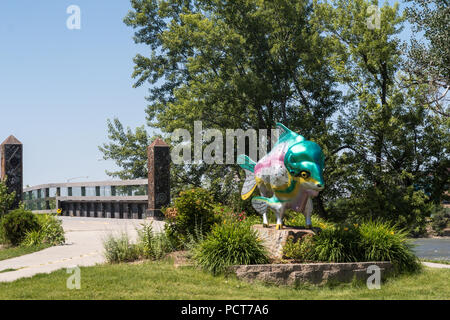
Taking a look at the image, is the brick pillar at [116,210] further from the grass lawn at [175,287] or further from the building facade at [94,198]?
the grass lawn at [175,287]

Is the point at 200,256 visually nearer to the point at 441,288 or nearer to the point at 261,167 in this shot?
the point at 261,167

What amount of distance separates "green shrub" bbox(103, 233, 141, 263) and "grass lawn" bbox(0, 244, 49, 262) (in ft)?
11.7

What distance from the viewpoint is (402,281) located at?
36.7ft

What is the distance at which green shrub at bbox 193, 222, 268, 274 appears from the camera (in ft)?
34.8

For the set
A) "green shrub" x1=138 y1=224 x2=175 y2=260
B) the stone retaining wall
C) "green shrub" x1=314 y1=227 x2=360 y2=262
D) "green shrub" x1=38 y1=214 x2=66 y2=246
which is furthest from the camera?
"green shrub" x1=38 y1=214 x2=66 y2=246

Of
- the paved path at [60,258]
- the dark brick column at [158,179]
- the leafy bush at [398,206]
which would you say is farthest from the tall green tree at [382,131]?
the paved path at [60,258]

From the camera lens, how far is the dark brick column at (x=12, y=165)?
845 inches

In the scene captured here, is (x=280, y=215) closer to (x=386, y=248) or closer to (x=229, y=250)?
(x=229, y=250)

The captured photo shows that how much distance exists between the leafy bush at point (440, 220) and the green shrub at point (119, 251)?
3158 cm

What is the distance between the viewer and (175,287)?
374 inches

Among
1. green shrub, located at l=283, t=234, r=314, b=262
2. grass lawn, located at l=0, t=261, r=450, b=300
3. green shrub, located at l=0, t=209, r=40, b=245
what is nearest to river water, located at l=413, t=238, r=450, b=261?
grass lawn, located at l=0, t=261, r=450, b=300

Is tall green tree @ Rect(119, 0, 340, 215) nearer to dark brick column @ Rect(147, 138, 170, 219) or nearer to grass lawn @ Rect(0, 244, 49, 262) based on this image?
dark brick column @ Rect(147, 138, 170, 219)

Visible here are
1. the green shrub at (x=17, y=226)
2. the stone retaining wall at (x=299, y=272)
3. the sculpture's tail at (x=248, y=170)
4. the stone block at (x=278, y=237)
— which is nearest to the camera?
the stone retaining wall at (x=299, y=272)
